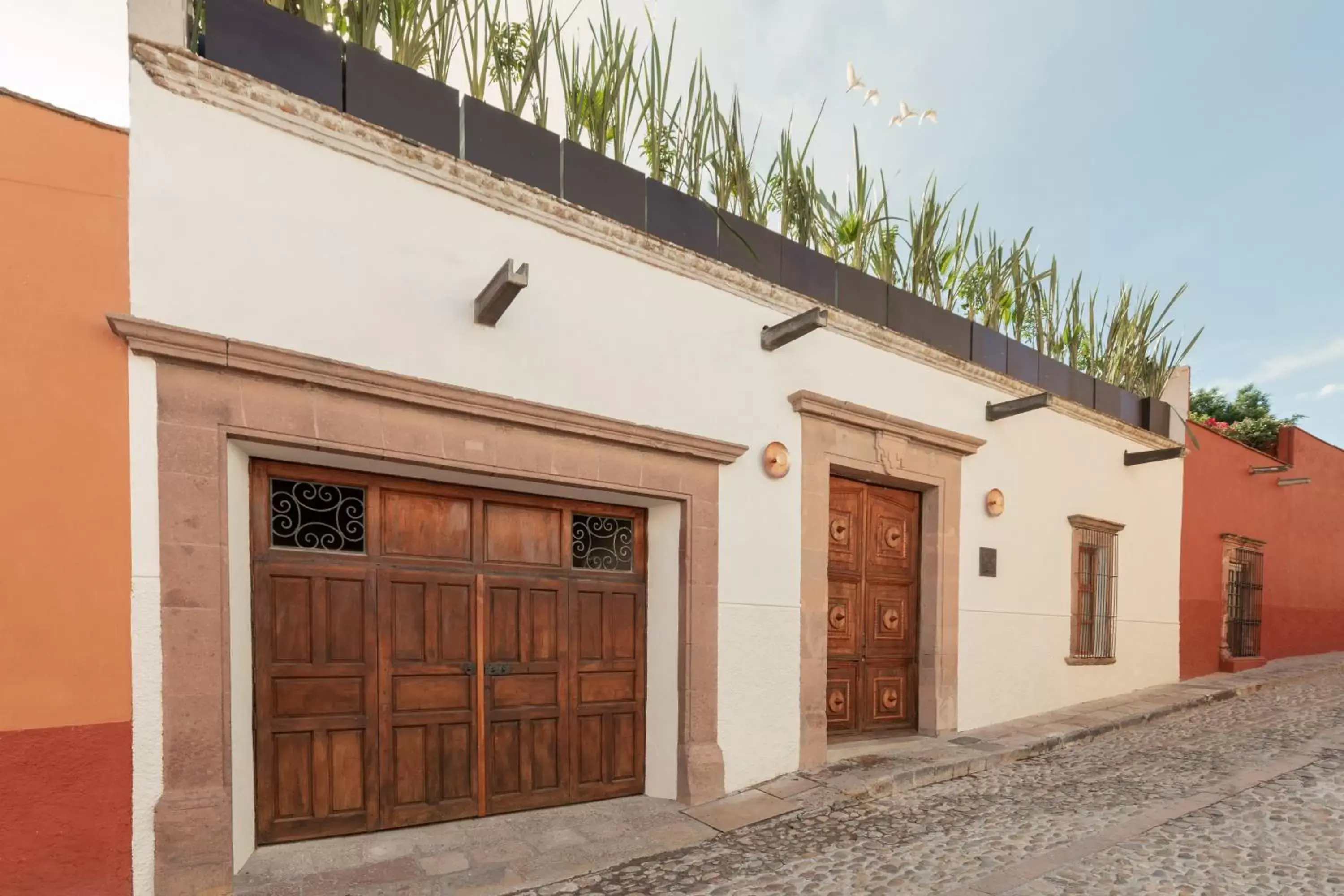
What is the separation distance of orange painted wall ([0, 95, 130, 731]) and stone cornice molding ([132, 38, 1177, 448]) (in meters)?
0.44

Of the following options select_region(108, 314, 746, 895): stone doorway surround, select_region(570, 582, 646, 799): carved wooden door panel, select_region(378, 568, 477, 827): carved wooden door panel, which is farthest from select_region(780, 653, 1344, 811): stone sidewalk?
select_region(108, 314, 746, 895): stone doorway surround

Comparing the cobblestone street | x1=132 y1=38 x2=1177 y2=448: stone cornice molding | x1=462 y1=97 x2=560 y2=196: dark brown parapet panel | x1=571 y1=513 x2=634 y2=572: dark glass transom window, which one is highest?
x1=462 y1=97 x2=560 y2=196: dark brown parapet panel

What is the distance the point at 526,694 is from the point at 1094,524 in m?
6.42

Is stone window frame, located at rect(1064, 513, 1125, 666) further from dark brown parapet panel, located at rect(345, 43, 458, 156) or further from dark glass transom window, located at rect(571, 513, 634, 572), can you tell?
dark brown parapet panel, located at rect(345, 43, 458, 156)

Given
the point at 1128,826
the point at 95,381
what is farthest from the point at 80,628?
the point at 1128,826

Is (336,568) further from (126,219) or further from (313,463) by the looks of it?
(126,219)

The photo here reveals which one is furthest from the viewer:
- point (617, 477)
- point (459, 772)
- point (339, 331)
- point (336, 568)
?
point (617, 477)

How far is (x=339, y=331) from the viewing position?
355cm

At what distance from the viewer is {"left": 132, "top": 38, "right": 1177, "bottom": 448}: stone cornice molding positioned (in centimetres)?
321

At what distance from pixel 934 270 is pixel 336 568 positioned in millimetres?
5743

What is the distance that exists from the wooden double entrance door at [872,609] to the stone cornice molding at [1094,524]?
7.59 ft

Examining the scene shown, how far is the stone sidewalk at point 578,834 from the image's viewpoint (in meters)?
3.39

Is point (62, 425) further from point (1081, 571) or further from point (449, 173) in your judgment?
point (1081, 571)

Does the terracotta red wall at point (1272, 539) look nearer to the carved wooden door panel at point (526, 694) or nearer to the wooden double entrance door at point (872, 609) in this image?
the wooden double entrance door at point (872, 609)
